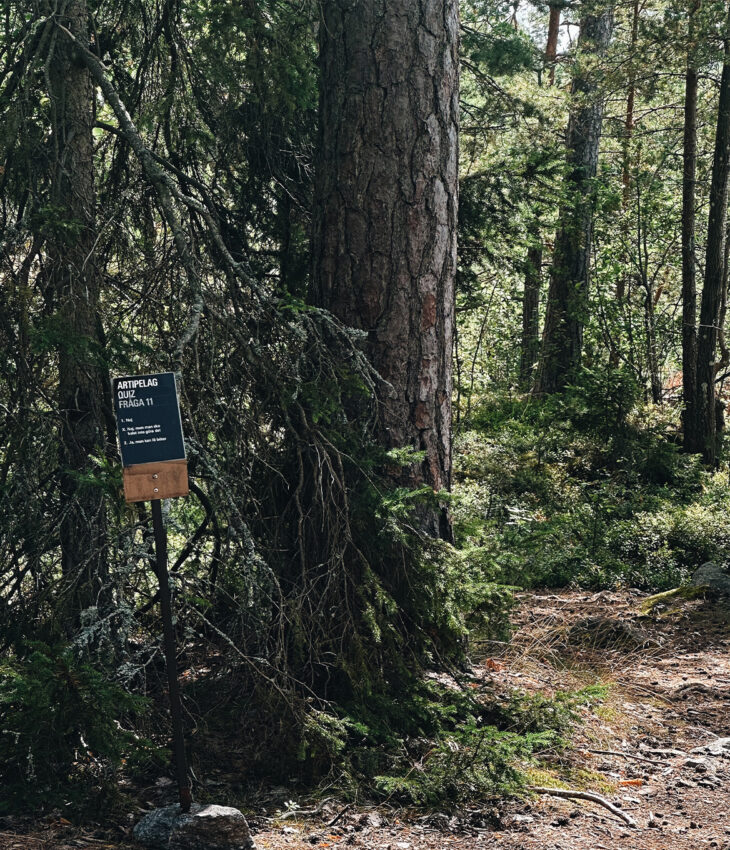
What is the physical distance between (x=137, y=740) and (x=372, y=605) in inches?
51.6

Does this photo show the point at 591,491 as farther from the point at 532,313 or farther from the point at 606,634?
the point at 532,313

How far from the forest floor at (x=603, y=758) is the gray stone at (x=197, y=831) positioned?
0.10 m

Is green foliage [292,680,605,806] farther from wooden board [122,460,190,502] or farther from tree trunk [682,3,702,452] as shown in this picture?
tree trunk [682,3,702,452]

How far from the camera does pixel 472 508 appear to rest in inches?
335

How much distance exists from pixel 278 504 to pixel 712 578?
4137 millimetres

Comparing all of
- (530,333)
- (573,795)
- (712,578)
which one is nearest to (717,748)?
(573,795)

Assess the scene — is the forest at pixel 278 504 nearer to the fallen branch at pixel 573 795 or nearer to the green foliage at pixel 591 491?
the fallen branch at pixel 573 795

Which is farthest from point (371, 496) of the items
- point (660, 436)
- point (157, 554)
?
point (660, 436)

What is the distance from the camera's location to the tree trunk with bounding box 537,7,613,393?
12.2m

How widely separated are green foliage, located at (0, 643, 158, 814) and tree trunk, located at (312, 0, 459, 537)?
209cm

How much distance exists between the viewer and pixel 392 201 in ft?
15.7

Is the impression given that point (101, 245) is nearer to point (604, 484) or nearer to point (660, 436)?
point (604, 484)

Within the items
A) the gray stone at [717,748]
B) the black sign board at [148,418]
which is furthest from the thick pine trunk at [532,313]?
the black sign board at [148,418]

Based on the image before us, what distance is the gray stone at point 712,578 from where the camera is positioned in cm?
675
